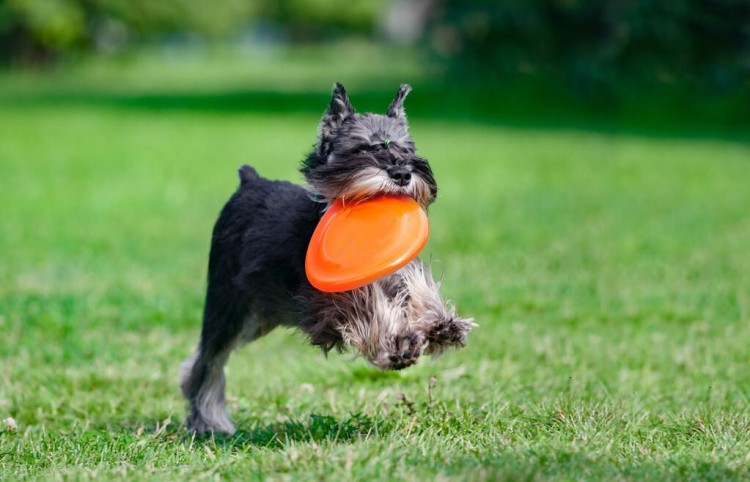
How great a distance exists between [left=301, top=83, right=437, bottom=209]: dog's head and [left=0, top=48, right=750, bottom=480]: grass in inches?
35.1

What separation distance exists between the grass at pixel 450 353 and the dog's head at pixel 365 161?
2.93 ft

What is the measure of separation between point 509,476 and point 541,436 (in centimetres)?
84

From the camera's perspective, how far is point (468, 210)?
45.2ft

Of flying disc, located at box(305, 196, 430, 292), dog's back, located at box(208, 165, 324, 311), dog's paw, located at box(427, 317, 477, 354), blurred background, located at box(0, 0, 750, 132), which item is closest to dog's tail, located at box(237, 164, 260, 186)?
dog's back, located at box(208, 165, 324, 311)

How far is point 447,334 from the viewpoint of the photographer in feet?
15.8

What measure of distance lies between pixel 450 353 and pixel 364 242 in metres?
2.92

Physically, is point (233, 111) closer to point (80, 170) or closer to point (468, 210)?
point (80, 170)

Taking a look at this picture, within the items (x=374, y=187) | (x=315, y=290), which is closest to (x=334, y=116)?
(x=374, y=187)

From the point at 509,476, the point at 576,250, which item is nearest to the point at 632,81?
the point at 576,250

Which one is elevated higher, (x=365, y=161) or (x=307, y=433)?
(x=365, y=161)

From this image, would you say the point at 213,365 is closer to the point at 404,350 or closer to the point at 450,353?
the point at 404,350

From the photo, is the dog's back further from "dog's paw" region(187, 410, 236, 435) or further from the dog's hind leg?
"dog's paw" region(187, 410, 236, 435)

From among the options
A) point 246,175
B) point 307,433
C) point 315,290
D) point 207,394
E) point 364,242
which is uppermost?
point 246,175

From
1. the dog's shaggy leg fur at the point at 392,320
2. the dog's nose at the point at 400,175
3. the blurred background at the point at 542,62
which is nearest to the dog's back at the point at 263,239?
the dog's shaggy leg fur at the point at 392,320
